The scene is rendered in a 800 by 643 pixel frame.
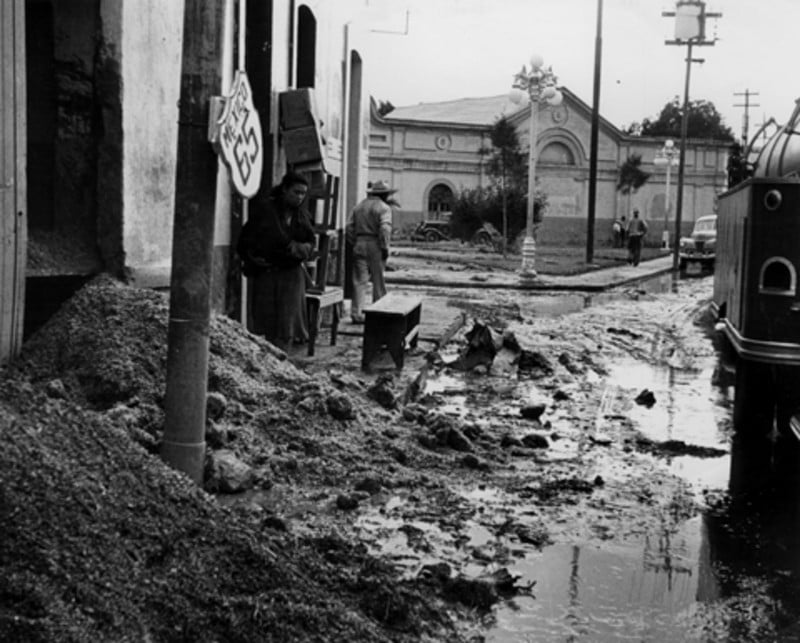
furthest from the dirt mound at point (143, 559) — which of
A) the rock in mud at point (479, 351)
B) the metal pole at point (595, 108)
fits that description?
the metal pole at point (595, 108)

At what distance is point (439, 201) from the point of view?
196 feet

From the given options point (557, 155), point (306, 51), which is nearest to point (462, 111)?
point (557, 155)

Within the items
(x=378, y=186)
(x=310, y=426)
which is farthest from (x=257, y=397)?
(x=378, y=186)

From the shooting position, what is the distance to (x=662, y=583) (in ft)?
17.1

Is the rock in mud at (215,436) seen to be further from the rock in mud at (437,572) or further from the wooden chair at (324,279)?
the wooden chair at (324,279)

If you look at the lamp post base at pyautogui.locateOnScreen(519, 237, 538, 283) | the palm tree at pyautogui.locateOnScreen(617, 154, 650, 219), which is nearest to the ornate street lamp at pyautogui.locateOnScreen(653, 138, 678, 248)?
the palm tree at pyautogui.locateOnScreen(617, 154, 650, 219)

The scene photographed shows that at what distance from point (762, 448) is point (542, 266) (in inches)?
1061

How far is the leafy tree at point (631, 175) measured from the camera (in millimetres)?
59750

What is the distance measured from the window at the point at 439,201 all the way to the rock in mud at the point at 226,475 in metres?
53.6

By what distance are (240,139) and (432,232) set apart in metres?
48.8

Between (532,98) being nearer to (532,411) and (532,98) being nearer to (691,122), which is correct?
(532,411)

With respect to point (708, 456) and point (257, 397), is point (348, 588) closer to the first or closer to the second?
point (257, 397)

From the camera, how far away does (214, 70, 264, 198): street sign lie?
4910 mm

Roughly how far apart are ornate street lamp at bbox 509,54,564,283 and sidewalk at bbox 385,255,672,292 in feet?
1.76
